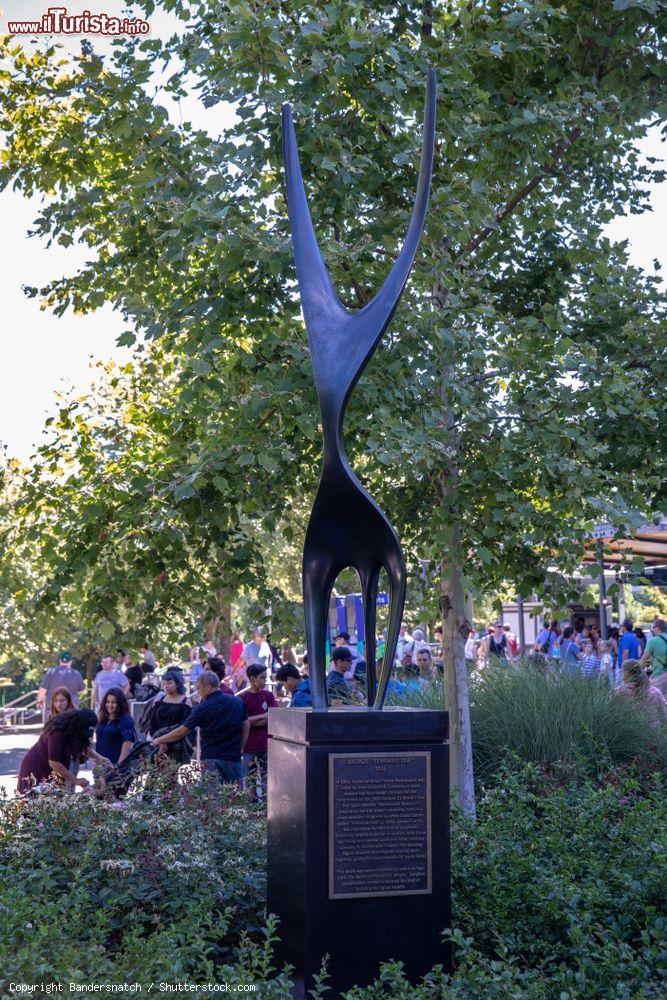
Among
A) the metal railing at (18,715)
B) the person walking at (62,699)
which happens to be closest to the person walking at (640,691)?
the person walking at (62,699)

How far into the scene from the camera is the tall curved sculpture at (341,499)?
5.73 m

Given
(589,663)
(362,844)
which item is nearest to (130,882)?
(362,844)

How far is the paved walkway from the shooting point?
1490 cm

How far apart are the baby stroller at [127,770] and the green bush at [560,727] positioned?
286 cm

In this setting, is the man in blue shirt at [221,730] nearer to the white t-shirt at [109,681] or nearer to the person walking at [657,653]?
the person walking at [657,653]

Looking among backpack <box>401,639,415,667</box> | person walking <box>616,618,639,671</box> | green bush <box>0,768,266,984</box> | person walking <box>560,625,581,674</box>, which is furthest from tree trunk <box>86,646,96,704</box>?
green bush <box>0,768,266,984</box>

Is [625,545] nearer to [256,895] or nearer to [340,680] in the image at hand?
[340,680]

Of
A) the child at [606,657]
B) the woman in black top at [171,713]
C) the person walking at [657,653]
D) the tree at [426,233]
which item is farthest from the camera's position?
the child at [606,657]

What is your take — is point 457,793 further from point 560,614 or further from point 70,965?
point 70,965

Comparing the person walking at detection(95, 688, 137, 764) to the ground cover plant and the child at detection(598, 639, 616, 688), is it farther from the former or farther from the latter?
the child at detection(598, 639, 616, 688)

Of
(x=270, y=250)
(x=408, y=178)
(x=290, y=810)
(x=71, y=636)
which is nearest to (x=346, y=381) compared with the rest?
(x=270, y=250)

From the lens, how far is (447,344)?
7.07 meters

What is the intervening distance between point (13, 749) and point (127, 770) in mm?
13071

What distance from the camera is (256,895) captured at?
5.95m
